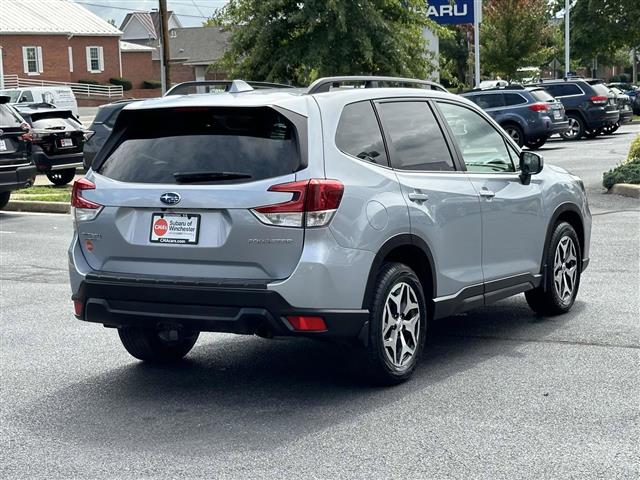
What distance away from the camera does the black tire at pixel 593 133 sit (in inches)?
1341

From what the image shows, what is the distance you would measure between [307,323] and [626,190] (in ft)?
41.4

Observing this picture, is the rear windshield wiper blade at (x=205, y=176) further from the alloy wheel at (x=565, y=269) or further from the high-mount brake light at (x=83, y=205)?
the alloy wheel at (x=565, y=269)

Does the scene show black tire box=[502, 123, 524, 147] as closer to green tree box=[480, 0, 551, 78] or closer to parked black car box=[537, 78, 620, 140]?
parked black car box=[537, 78, 620, 140]

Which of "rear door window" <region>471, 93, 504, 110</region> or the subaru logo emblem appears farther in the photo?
"rear door window" <region>471, 93, 504, 110</region>

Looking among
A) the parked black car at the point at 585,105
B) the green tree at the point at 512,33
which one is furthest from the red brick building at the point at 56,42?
the parked black car at the point at 585,105

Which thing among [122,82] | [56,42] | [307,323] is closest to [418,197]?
[307,323]

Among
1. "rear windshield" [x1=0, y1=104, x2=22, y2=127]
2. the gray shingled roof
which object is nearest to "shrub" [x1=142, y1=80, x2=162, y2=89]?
the gray shingled roof

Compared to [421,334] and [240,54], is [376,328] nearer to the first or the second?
[421,334]

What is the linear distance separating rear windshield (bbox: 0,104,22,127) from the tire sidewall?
10.7m

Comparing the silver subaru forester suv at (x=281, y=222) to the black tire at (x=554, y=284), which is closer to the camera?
the silver subaru forester suv at (x=281, y=222)

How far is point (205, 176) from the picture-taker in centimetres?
629

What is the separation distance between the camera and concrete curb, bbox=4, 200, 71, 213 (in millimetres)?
18547

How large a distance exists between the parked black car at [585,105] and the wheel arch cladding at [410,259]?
27188mm

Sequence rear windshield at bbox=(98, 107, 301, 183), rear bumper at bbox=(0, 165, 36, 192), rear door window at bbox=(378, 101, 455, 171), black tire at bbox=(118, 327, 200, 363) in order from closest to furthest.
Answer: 1. rear windshield at bbox=(98, 107, 301, 183)
2. rear door window at bbox=(378, 101, 455, 171)
3. black tire at bbox=(118, 327, 200, 363)
4. rear bumper at bbox=(0, 165, 36, 192)
